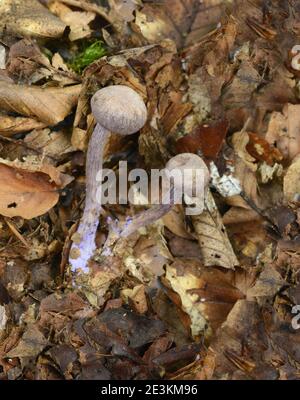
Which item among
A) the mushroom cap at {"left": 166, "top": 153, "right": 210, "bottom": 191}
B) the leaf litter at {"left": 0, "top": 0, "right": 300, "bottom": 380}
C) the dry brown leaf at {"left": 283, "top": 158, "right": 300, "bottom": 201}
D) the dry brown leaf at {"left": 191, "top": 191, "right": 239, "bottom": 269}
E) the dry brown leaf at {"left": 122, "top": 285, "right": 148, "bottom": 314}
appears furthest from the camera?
the dry brown leaf at {"left": 283, "top": 158, "right": 300, "bottom": 201}

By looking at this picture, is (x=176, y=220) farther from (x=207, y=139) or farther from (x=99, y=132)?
(x=99, y=132)

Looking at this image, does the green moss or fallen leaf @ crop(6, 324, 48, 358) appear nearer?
fallen leaf @ crop(6, 324, 48, 358)

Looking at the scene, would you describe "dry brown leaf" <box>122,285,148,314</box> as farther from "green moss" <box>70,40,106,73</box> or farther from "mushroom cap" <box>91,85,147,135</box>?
"green moss" <box>70,40,106,73</box>

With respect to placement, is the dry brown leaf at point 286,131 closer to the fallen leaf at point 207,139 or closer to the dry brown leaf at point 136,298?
the fallen leaf at point 207,139

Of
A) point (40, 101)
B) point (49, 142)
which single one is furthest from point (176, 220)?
point (40, 101)

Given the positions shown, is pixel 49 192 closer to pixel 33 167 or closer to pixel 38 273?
pixel 33 167

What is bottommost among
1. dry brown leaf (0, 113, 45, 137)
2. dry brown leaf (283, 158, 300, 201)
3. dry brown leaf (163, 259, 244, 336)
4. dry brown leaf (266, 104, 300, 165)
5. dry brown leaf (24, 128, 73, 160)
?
dry brown leaf (163, 259, 244, 336)

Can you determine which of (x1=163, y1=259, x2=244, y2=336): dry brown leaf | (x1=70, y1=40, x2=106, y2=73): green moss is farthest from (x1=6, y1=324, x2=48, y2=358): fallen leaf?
(x1=70, y1=40, x2=106, y2=73): green moss
